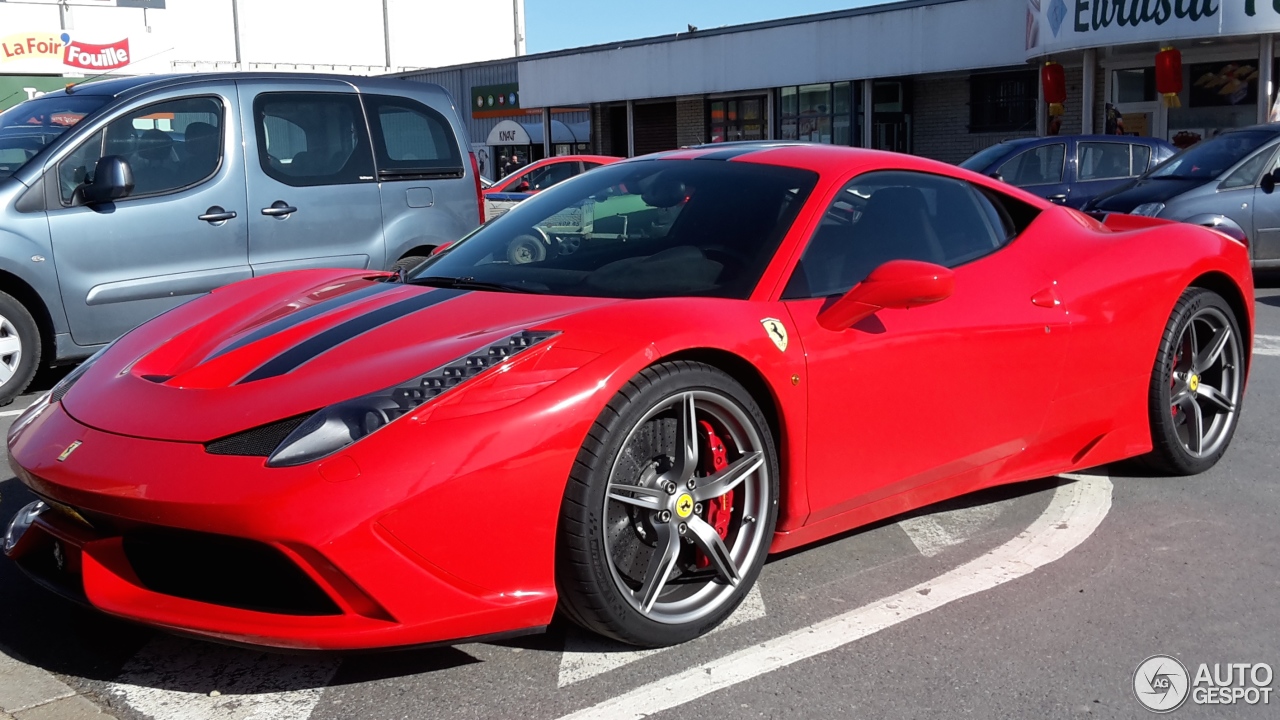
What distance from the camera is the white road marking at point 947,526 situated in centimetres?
388

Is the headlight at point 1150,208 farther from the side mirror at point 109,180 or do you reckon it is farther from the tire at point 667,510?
the tire at point 667,510

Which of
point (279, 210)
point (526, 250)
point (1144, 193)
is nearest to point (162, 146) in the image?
point (279, 210)

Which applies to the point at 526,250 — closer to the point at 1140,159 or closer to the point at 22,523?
the point at 22,523

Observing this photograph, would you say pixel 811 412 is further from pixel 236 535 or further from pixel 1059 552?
pixel 236 535

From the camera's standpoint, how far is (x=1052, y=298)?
13.0ft

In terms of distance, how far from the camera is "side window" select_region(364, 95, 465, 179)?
7316mm

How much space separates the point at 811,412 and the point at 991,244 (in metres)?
1.20

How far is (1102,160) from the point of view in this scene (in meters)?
13.6

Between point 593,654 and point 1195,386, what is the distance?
114 inches

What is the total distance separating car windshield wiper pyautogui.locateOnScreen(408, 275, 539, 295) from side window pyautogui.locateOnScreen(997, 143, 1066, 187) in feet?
36.0

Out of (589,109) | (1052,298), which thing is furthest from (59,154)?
(589,109)

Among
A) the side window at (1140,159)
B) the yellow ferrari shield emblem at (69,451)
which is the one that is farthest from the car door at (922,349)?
the side window at (1140,159)

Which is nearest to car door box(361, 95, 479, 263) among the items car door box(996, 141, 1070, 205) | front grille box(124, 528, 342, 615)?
front grille box(124, 528, 342, 615)

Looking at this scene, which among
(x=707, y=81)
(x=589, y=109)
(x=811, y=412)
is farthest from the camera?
(x=589, y=109)
